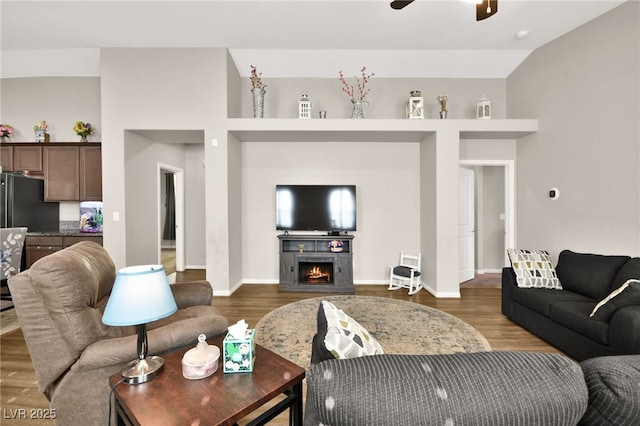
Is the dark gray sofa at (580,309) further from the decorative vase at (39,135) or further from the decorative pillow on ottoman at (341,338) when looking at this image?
the decorative vase at (39,135)

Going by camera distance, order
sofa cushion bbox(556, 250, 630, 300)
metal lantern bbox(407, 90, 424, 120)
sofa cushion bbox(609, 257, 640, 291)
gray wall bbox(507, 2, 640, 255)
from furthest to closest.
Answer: metal lantern bbox(407, 90, 424, 120)
gray wall bbox(507, 2, 640, 255)
sofa cushion bbox(556, 250, 630, 300)
sofa cushion bbox(609, 257, 640, 291)

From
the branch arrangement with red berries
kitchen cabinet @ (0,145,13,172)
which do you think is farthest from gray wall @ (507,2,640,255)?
kitchen cabinet @ (0,145,13,172)

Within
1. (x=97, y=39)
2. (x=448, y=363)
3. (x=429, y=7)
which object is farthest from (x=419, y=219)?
(x=97, y=39)

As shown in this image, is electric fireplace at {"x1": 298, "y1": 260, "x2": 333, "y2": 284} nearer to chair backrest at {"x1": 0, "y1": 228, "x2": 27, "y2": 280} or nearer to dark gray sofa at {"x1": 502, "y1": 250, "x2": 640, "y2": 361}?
dark gray sofa at {"x1": 502, "y1": 250, "x2": 640, "y2": 361}

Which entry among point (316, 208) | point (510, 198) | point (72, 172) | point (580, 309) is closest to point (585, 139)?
point (510, 198)

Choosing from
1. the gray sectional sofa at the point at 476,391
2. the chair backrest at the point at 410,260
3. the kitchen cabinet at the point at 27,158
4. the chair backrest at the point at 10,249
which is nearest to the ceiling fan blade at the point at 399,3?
the gray sectional sofa at the point at 476,391

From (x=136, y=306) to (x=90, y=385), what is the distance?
25.6 inches

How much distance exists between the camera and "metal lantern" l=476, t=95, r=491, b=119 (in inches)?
171

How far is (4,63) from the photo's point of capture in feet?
14.2

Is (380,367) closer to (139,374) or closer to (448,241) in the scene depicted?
(139,374)

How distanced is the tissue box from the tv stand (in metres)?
3.21

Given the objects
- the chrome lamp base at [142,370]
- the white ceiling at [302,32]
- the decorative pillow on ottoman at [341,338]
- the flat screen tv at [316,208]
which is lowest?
the chrome lamp base at [142,370]

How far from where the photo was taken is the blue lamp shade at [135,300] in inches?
44.9

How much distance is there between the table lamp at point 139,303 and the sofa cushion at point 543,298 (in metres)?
3.20
